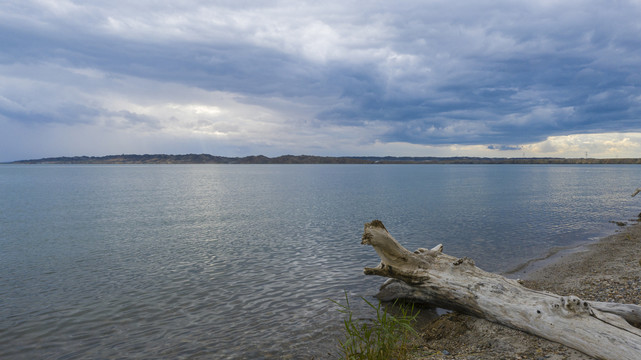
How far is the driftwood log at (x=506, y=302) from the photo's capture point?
7312 mm

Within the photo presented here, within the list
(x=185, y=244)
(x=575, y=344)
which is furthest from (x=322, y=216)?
(x=575, y=344)

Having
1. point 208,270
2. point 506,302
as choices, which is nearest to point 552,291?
point 506,302

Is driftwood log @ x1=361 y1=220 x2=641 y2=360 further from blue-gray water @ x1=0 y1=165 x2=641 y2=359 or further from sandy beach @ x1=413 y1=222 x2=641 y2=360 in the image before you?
blue-gray water @ x1=0 y1=165 x2=641 y2=359

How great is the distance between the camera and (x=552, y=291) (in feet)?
43.3

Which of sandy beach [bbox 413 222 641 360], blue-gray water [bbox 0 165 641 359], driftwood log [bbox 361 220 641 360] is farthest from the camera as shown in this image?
blue-gray water [bbox 0 165 641 359]

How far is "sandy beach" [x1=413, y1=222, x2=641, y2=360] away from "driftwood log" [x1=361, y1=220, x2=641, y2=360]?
30cm

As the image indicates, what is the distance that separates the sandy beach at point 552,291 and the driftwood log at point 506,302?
0.98ft

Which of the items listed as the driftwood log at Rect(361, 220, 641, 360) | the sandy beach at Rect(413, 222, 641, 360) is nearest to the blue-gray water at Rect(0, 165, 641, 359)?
the sandy beach at Rect(413, 222, 641, 360)

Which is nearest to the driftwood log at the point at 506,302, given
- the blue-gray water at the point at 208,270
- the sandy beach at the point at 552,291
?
the sandy beach at the point at 552,291

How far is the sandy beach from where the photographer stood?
26.3 feet

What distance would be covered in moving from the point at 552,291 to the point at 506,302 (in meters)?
5.61

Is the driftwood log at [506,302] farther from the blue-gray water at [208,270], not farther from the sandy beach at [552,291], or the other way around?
the blue-gray water at [208,270]

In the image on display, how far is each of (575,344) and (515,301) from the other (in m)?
1.63

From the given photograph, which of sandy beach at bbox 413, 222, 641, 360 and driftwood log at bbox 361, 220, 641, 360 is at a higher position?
driftwood log at bbox 361, 220, 641, 360
